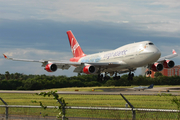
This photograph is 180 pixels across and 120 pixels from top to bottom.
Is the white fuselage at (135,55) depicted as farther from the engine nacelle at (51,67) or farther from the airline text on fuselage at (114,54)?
the engine nacelle at (51,67)

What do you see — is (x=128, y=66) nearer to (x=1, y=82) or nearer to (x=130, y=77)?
(x=130, y=77)

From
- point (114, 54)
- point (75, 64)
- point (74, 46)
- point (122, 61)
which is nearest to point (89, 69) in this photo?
point (75, 64)

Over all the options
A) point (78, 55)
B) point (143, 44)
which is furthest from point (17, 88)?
point (143, 44)

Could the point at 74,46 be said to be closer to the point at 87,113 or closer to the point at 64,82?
the point at 64,82

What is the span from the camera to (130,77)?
2005 inches

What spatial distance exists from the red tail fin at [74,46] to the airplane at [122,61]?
3056 mm

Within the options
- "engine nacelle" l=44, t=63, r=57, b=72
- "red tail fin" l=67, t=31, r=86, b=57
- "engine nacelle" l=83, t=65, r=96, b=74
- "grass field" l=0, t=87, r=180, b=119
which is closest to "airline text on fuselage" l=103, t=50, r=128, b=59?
"engine nacelle" l=83, t=65, r=96, b=74

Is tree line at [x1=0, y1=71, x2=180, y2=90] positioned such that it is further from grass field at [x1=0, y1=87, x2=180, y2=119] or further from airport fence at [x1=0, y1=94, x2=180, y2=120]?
airport fence at [x1=0, y1=94, x2=180, y2=120]

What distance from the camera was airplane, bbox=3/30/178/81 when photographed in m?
40.1

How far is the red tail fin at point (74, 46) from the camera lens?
64.2 meters

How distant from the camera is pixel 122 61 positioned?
144 feet

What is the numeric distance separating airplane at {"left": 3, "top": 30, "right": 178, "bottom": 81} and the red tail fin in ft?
10.0

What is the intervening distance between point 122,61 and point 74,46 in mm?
25522

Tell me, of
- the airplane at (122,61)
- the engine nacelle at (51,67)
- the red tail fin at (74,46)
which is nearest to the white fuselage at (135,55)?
the airplane at (122,61)
